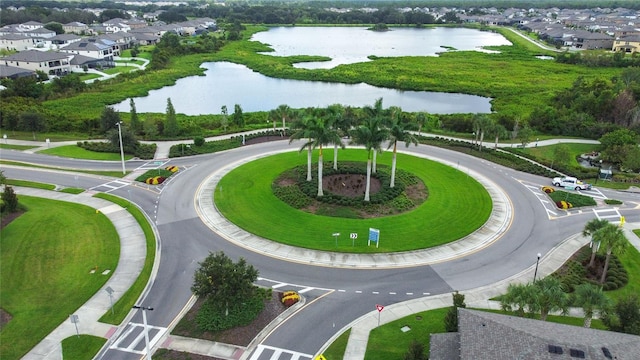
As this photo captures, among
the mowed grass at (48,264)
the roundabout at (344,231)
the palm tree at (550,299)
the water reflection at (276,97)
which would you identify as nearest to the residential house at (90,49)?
the water reflection at (276,97)

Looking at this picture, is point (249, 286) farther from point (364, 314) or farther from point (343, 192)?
point (343, 192)

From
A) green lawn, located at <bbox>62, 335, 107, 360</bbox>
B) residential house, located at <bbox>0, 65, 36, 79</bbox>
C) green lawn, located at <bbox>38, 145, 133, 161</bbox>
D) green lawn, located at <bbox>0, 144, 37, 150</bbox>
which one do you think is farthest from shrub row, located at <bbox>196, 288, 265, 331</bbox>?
residential house, located at <bbox>0, 65, 36, 79</bbox>

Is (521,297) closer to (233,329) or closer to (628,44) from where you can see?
(233,329)

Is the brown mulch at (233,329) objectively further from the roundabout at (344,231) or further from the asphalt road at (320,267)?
the roundabout at (344,231)

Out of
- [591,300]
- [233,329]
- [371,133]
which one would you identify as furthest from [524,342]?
[371,133]

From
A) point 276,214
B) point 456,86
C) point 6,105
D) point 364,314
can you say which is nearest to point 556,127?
point 456,86

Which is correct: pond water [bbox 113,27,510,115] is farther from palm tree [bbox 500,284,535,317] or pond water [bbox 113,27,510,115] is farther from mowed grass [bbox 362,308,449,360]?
palm tree [bbox 500,284,535,317]
